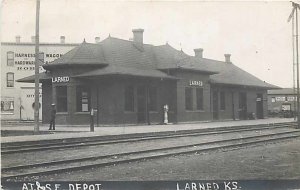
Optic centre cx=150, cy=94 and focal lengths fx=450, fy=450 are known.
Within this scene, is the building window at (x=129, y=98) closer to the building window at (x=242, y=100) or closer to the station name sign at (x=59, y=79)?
the station name sign at (x=59, y=79)

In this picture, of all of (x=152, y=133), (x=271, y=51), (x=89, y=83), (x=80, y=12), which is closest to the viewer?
(x=80, y=12)

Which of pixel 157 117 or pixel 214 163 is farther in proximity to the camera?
pixel 157 117

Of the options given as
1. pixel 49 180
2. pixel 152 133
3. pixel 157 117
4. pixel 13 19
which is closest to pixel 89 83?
pixel 157 117

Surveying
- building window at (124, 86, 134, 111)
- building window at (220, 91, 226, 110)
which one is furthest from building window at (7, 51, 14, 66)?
building window at (124, 86, 134, 111)

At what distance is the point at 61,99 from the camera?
2578 centimetres

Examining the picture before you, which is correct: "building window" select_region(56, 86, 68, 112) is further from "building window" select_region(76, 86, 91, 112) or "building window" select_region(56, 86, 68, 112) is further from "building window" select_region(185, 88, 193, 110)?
"building window" select_region(185, 88, 193, 110)

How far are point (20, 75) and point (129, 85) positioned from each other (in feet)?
69.9

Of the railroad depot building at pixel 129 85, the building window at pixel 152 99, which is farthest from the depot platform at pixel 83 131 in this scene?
the building window at pixel 152 99

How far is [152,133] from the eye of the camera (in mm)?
19078

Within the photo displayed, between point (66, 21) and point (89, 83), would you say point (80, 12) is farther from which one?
point (89, 83)

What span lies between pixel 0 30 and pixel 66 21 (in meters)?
2.91

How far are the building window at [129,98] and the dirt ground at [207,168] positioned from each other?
43.0 feet

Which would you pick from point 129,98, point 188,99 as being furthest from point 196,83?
point 129,98

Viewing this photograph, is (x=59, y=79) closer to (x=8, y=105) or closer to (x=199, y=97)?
(x=199, y=97)
